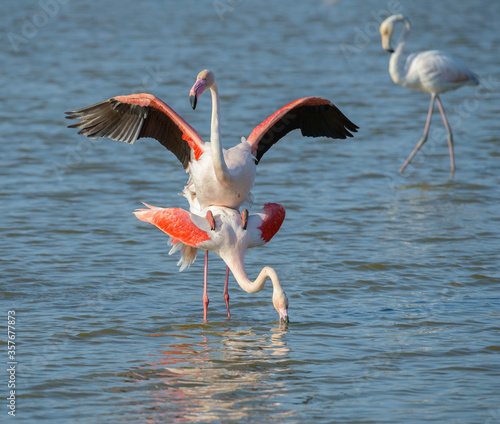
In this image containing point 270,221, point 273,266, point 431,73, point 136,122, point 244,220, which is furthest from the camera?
point 431,73

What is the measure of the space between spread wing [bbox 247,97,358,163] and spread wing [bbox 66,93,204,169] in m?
0.56

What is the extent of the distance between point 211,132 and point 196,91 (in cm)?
34

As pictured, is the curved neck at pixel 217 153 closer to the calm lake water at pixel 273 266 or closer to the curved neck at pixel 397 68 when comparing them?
the calm lake water at pixel 273 266

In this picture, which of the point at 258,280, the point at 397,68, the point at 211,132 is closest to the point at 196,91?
the point at 211,132

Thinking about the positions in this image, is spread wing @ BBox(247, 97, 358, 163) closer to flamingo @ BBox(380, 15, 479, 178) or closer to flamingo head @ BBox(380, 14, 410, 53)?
flamingo @ BBox(380, 15, 479, 178)

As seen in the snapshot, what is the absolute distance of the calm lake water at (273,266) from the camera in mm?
6148

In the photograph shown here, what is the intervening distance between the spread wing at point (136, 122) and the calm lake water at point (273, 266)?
138 centimetres

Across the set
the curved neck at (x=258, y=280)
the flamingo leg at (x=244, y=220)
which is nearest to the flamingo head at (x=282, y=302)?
the curved neck at (x=258, y=280)

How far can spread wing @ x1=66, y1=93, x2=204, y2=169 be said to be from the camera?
7.70m

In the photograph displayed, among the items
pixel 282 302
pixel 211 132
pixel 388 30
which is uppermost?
pixel 388 30

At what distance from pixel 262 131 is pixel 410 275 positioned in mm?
2166

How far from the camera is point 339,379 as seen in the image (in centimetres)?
636

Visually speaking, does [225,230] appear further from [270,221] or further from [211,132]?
[211,132]

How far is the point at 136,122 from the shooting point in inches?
312
